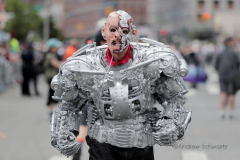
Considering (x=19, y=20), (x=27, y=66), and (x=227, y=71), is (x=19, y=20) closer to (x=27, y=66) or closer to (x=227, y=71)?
(x=27, y=66)

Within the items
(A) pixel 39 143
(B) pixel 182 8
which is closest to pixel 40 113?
(A) pixel 39 143

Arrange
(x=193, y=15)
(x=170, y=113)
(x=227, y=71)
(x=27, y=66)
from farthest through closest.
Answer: (x=193, y=15)
(x=27, y=66)
(x=227, y=71)
(x=170, y=113)

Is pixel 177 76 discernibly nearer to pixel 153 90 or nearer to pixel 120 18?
pixel 153 90

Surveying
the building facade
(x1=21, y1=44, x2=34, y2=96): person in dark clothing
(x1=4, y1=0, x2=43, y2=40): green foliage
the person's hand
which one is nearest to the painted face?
the person's hand

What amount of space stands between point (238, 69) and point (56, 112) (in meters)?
9.06

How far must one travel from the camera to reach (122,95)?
3816 millimetres

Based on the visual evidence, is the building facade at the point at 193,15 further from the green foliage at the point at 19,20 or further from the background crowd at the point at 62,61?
the background crowd at the point at 62,61

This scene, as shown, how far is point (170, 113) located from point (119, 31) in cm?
70

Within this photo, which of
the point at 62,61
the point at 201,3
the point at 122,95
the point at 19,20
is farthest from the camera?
the point at 201,3

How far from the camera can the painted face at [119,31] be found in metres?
3.83

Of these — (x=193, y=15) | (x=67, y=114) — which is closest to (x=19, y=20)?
(x=67, y=114)

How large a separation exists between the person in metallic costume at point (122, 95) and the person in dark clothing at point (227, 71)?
26.8 ft

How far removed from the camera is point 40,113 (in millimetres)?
12945

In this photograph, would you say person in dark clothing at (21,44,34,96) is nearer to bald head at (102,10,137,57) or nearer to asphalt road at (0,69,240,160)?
asphalt road at (0,69,240,160)
